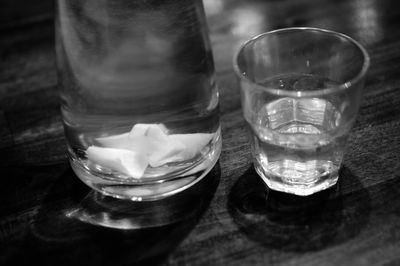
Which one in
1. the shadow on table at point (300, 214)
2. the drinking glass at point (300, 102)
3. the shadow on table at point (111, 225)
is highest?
the drinking glass at point (300, 102)

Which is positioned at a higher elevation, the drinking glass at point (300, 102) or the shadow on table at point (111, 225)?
the drinking glass at point (300, 102)

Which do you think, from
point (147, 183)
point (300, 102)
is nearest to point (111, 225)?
point (147, 183)

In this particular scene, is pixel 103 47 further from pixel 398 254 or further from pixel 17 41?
pixel 17 41

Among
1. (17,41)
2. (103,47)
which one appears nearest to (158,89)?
(103,47)

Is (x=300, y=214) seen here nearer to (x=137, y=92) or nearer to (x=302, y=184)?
(x=302, y=184)

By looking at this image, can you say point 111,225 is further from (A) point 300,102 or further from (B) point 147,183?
(A) point 300,102
